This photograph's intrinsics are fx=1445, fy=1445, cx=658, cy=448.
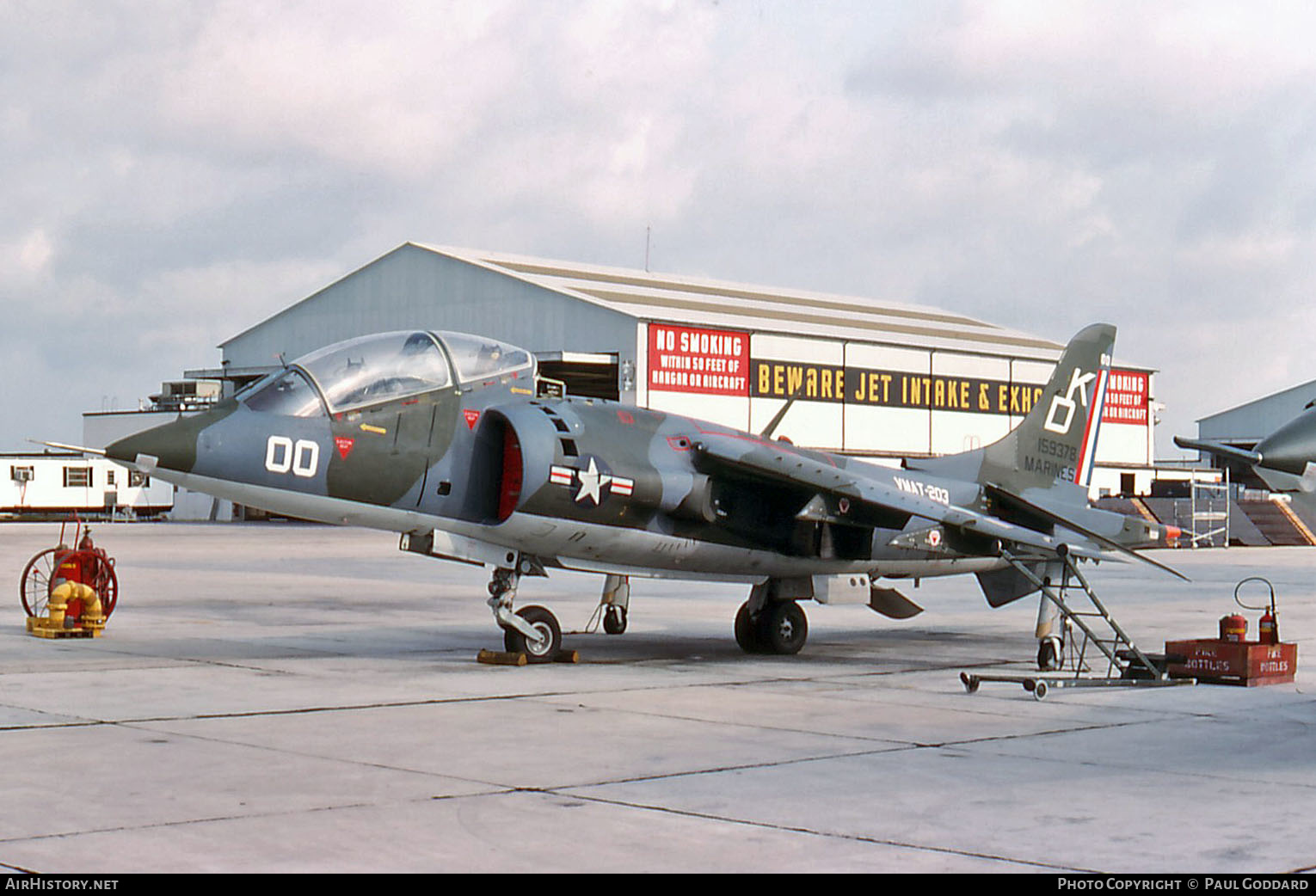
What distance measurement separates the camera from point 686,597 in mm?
25453

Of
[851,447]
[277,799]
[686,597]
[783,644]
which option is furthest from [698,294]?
[277,799]

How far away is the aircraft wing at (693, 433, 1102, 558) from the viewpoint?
46.3 ft

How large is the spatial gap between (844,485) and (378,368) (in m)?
4.62

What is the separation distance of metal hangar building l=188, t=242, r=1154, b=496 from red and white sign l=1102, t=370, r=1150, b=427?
100mm

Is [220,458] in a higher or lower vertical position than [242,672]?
higher

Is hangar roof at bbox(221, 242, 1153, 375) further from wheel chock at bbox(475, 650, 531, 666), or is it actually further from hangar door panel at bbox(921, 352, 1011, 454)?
wheel chock at bbox(475, 650, 531, 666)

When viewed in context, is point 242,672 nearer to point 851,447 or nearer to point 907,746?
point 907,746

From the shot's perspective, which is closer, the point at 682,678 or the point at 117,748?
the point at 117,748

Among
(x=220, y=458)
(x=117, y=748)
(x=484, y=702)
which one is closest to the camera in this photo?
(x=117, y=748)

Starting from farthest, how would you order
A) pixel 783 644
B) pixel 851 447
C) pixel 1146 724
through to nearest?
pixel 851 447 < pixel 783 644 < pixel 1146 724

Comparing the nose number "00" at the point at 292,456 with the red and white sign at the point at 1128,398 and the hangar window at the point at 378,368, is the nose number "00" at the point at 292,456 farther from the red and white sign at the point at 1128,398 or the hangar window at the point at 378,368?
the red and white sign at the point at 1128,398

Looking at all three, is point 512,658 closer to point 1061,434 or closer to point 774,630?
point 774,630

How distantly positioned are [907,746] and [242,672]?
21.4 feet

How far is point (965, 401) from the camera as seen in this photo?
201 ft
